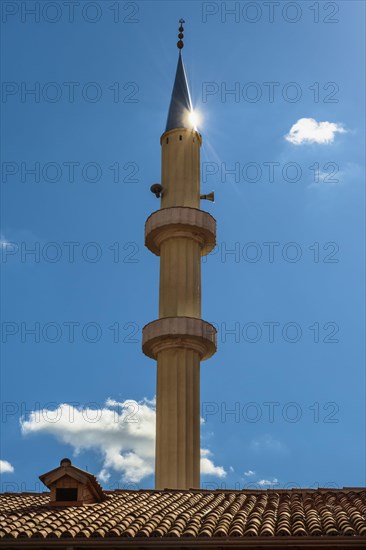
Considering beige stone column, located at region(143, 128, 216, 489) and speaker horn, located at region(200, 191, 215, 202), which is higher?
speaker horn, located at region(200, 191, 215, 202)

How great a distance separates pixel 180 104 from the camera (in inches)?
1436

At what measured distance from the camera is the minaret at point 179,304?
101ft

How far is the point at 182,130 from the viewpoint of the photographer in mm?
35625

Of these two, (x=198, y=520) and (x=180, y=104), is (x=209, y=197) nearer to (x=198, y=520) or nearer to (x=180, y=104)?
(x=180, y=104)

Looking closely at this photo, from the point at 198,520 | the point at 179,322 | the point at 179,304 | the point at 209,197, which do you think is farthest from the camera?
the point at 209,197

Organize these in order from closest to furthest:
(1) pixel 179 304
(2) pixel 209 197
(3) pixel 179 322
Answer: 1. (3) pixel 179 322
2. (1) pixel 179 304
3. (2) pixel 209 197

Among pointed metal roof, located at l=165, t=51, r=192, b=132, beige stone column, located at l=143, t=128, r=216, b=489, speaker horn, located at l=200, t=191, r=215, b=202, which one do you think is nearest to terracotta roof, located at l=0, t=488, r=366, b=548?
beige stone column, located at l=143, t=128, r=216, b=489

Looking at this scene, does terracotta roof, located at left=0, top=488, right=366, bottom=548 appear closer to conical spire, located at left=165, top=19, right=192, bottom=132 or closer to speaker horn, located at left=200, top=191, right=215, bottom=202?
speaker horn, located at left=200, top=191, right=215, bottom=202

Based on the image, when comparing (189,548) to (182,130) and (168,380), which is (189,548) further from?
(182,130)

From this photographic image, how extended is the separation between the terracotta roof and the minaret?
30.9 ft

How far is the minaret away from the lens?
30703 mm

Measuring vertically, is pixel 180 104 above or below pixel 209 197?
above

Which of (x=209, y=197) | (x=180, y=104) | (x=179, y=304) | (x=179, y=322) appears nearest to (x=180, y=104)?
(x=180, y=104)

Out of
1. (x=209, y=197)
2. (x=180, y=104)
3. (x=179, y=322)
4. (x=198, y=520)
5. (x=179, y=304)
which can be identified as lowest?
(x=198, y=520)
